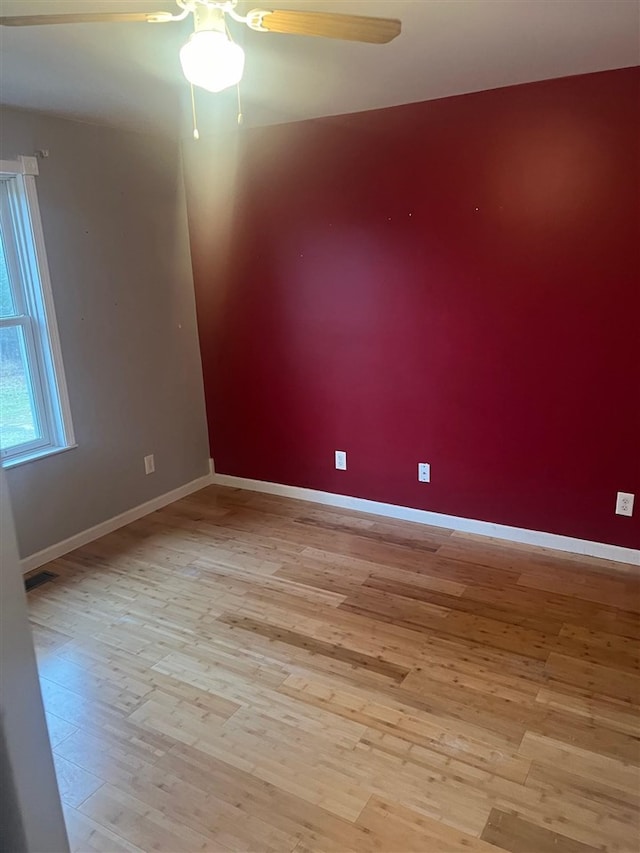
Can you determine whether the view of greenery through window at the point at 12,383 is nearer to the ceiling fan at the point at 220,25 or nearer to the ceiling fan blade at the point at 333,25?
the ceiling fan at the point at 220,25

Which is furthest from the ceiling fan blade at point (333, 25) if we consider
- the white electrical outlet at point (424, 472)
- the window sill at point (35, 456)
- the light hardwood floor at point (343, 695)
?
the window sill at point (35, 456)

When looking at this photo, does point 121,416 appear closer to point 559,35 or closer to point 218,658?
point 218,658

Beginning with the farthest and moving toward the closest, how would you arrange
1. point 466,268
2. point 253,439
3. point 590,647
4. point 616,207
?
1. point 253,439
2. point 466,268
3. point 616,207
4. point 590,647

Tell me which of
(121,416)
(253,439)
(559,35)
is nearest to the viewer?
(559,35)

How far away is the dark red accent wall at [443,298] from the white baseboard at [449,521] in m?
0.05

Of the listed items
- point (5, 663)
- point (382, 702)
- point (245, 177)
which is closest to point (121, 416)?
point (245, 177)

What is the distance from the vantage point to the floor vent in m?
3.04

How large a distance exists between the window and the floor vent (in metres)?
0.60

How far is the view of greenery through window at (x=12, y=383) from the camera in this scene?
3061mm

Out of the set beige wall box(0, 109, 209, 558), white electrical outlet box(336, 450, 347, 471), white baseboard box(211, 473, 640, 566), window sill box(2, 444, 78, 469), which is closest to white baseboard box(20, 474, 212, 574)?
beige wall box(0, 109, 209, 558)

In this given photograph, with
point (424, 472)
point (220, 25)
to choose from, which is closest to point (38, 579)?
point (424, 472)

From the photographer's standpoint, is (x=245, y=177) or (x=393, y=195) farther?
(x=245, y=177)

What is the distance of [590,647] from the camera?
2404 millimetres

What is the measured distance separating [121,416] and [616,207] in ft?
9.33
